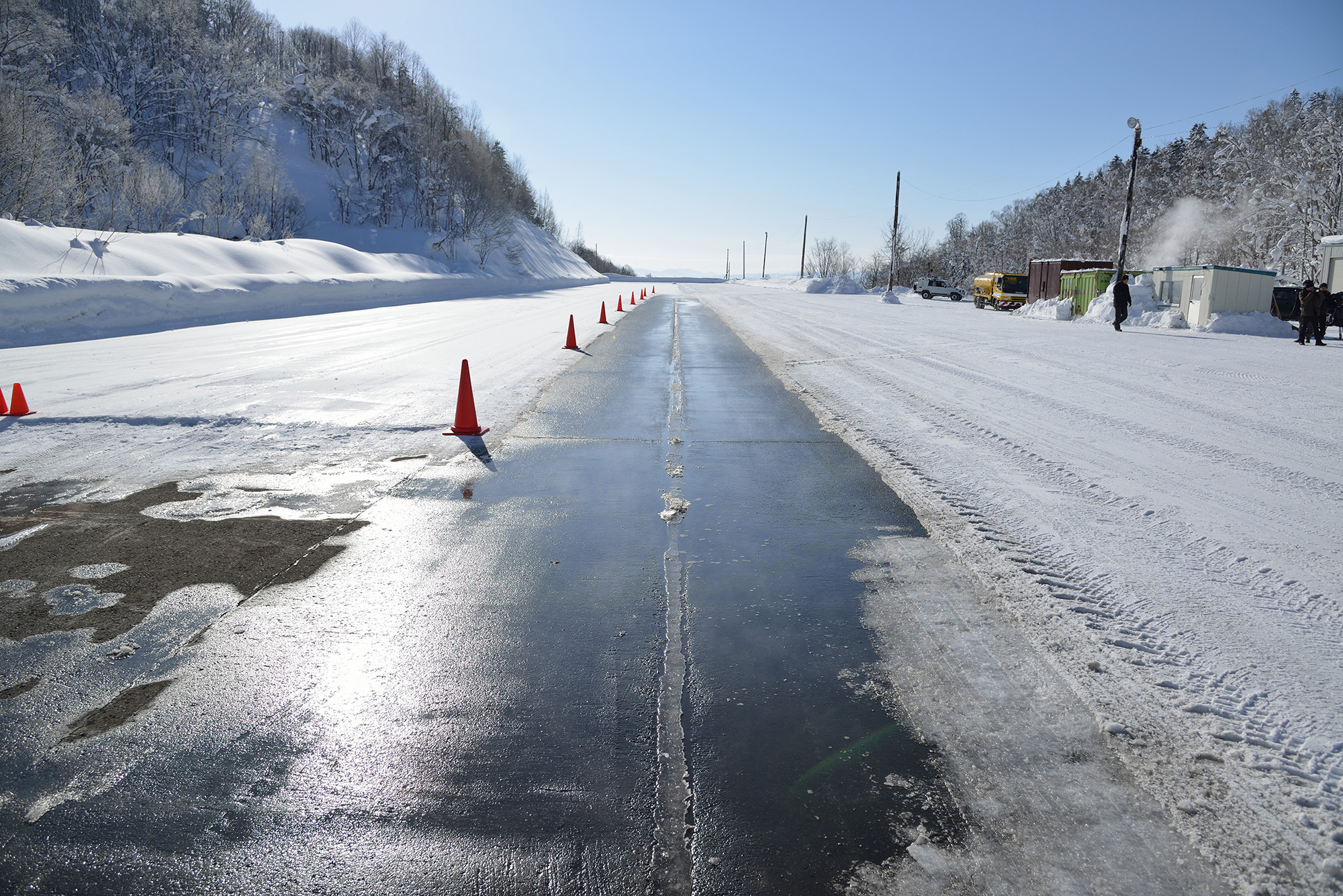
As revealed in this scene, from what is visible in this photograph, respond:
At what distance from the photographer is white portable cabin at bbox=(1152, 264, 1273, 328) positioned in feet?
78.1

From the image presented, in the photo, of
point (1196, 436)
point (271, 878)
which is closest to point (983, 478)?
point (1196, 436)

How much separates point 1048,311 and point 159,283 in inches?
1302

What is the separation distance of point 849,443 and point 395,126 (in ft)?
283

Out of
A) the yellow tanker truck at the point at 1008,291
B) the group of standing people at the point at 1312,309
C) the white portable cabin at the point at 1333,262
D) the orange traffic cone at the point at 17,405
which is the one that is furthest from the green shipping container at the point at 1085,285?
the orange traffic cone at the point at 17,405

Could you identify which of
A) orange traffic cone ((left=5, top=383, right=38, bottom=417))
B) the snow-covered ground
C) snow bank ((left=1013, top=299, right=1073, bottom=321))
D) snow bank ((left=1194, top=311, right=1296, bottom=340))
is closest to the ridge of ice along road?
orange traffic cone ((left=5, top=383, right=38, bottom=417))

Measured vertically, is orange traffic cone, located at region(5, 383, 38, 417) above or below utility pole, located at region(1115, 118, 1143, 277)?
below

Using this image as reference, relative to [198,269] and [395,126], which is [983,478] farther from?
[395,126]

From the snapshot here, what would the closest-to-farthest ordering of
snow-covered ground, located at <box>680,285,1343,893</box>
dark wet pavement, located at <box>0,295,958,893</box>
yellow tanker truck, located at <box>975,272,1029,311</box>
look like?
dark wet pavement, located at <box>0,295,958,893</box>
snow-covered ground, located at <box>680,285,1343,893</box>
yellow tanker truck, located at <box>975,272,1029,311</box>

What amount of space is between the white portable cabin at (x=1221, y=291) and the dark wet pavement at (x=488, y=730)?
25.2 metres

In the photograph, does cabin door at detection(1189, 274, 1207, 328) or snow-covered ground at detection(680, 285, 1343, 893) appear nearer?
snow-covered ground at detection(680, 285, 1343, 893)

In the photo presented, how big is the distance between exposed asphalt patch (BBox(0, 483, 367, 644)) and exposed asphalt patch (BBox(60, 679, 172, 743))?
0.62m

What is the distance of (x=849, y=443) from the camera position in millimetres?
7746

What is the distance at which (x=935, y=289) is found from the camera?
58.4 meters

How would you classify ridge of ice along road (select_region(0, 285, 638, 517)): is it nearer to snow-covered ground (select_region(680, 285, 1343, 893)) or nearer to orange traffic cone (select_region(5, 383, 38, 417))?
orange traffic cone (select_region(5, 383, 38, 417))
